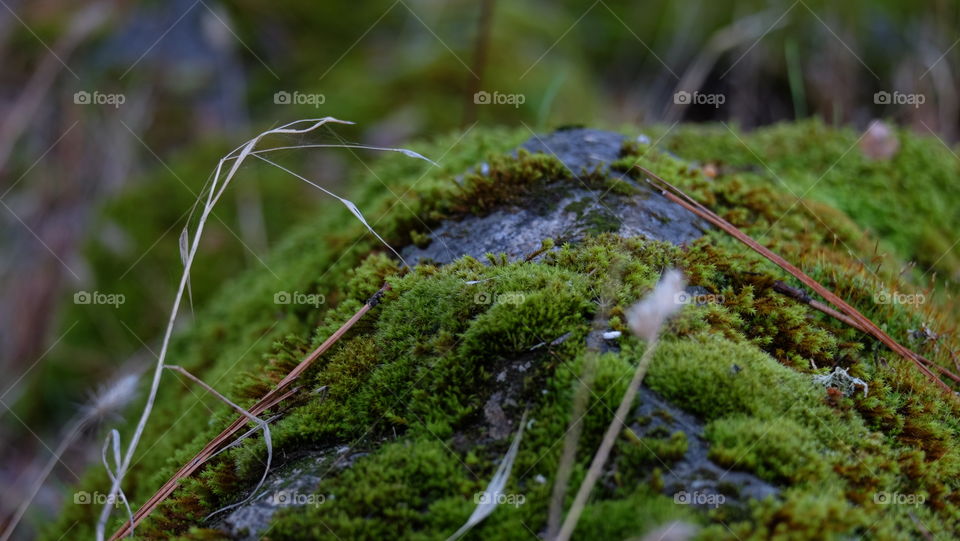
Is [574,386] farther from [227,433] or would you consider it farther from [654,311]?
[227,433]

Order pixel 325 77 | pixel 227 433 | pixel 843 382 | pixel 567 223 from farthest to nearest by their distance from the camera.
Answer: pixel 325 77 < pixel 567 223 < pixel 227 433 < pixel 843 382

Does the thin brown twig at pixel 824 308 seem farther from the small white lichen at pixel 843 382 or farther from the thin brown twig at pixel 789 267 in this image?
the small white lichen at pixel 843 382

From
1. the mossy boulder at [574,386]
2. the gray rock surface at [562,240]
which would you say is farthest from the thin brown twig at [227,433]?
the gray rock surface at [562,240]

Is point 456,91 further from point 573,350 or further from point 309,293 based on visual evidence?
point 573,350

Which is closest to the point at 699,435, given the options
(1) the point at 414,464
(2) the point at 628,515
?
(2) the point at 628,515

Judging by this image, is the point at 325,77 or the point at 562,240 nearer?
the point at 562,240

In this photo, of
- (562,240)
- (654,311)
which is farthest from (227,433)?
(654,311)
